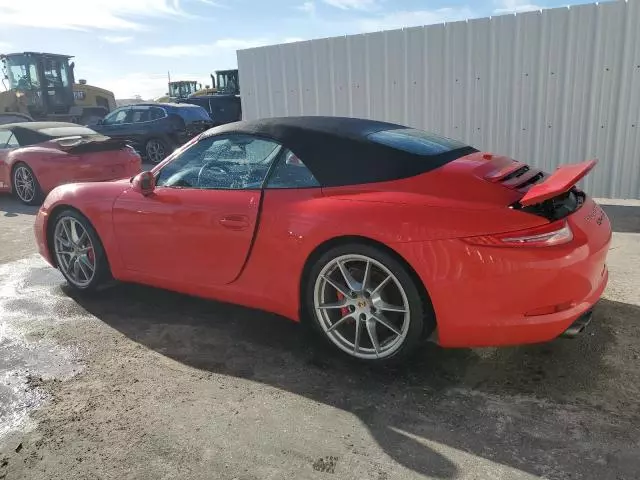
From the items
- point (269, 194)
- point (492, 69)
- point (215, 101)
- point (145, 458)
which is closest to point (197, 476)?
point (145, 458)

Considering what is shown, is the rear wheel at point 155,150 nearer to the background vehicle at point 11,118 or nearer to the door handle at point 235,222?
the background vehicle at point 11,118

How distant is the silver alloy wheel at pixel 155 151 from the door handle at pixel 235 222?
35.3ft

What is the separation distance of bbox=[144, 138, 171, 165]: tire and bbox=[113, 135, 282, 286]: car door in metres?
9.89

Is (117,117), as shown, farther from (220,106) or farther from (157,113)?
(220,106)

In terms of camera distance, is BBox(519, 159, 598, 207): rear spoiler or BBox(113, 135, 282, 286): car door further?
BBox(113, 135, 282, 286): car door

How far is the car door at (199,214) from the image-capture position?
3.18 meters

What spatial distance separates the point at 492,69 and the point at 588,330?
15.8 ft

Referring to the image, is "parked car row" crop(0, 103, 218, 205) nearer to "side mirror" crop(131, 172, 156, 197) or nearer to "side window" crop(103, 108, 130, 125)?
"side window" crop(103, 108, 130, 125)

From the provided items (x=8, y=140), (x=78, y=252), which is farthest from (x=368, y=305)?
(x=8, y=140)

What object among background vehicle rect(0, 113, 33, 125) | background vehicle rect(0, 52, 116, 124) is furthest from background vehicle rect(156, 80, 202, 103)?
background vehicle rect(0, 113, 33, 125)

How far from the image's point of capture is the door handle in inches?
123

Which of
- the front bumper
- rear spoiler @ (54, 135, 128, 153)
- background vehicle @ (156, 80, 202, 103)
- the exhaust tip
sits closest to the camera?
the exhaust tip

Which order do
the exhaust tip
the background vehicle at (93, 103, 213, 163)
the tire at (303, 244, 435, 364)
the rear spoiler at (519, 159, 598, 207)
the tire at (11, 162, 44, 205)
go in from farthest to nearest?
1. the background vehicle at (93, 103, 213, 163)
2. the tire at (11, 162, 44, 205)
3. the tire at (303, 244, 435, 364)
4. the exhaust tip
5. the rear spoiler at (519, 159, 598, 207)

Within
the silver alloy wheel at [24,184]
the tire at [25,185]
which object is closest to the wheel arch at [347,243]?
the tire at [25,185]
